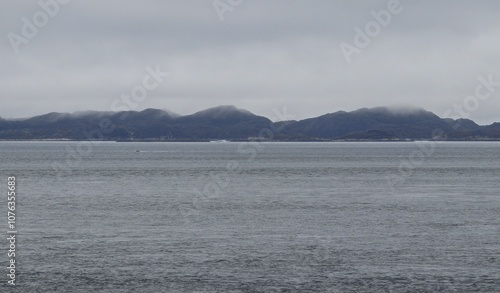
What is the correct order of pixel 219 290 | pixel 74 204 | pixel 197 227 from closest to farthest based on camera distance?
pixel 219 290, pixel 197 227, pixel 74 204

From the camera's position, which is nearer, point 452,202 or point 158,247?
point 158,247

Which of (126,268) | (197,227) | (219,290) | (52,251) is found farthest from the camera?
(197,227)

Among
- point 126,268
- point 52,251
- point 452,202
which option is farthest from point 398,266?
point 452,202

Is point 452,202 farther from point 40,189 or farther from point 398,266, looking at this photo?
point 40,189

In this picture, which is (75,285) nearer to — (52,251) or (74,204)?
(52,251)

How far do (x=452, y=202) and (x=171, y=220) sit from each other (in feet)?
106

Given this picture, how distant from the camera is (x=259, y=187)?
370 ft

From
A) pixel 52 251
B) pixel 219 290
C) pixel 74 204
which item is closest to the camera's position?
pixel 219 290

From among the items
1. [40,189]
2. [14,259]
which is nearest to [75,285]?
[14,259]

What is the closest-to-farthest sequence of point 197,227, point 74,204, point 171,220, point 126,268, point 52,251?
point 126,268
point 52,251
point 197,227
point 171,220
point 74,204

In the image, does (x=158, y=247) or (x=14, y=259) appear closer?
(x=14, y=259)

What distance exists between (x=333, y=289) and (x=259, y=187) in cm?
7527

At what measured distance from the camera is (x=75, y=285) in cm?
3834

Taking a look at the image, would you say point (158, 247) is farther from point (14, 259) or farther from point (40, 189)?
point (40, 189)
